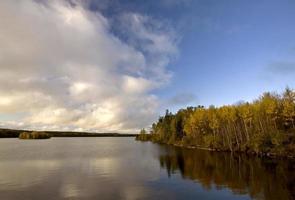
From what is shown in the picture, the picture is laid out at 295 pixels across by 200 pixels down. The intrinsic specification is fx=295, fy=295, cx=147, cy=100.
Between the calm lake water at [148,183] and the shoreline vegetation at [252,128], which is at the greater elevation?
the shoreline vegetation at [252,128]

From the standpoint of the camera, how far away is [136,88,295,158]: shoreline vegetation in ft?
274

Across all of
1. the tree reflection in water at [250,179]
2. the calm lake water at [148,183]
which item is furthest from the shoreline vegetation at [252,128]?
the calm lake water at [148,183]

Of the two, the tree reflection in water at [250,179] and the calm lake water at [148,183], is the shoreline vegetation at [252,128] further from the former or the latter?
the calm lake water at [148,183]

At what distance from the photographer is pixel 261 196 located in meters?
35.6

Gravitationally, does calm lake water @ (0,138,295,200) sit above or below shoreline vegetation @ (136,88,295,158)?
below

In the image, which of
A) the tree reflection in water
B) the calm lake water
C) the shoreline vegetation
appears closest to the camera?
the calm lake water

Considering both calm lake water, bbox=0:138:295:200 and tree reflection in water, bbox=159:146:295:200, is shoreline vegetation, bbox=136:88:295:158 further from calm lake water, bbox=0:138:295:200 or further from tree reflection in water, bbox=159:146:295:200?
calm lake water, bbox=0:138:295:200

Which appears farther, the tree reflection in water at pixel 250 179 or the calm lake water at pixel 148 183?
the tree reflection in water at pixel 250 179

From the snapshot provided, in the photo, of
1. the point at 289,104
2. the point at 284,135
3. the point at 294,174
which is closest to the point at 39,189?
the point at 294,174

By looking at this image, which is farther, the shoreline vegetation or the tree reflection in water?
the shoreline vegetation

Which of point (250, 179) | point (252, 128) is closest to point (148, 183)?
point (250, 179)

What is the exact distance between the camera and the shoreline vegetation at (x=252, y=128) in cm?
8338

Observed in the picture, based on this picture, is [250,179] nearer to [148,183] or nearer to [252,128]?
[148,183]

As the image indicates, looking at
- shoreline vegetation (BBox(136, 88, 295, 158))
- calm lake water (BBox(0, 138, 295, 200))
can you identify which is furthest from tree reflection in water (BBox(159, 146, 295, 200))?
shoreline vegetation (BBox(136, 88, 295, 158))
